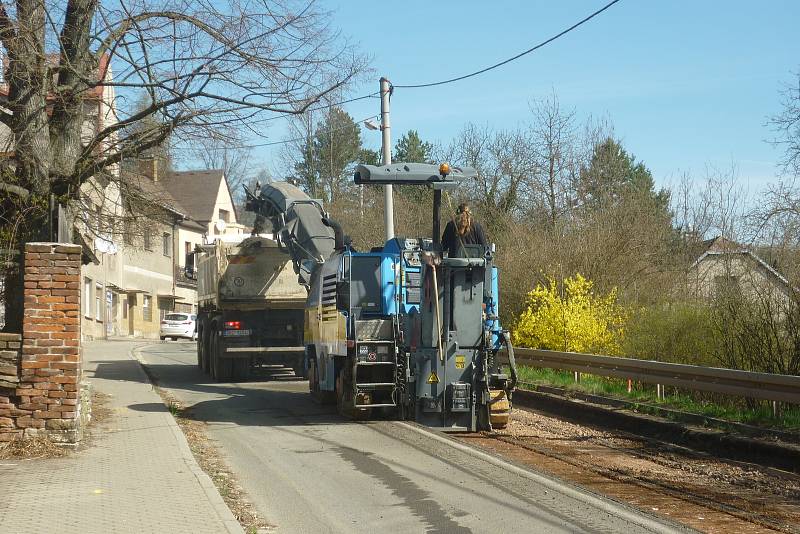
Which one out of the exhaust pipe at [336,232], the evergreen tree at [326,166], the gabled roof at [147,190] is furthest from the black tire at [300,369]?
the evergreen tree at [326,166]

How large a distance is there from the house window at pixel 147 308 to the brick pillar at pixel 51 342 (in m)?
48.5

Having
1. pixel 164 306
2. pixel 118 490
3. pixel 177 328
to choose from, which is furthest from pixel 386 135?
pixel 164 306

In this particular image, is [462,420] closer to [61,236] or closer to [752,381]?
[752,381]

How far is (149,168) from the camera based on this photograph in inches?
635

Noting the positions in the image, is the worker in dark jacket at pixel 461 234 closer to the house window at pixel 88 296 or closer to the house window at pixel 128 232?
the house window at pixel 128 232

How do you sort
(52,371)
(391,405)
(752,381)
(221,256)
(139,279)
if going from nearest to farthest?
1. (52,371)
2. (752,381)
3. (391,405)
4. (221,256)
5. (139,279)

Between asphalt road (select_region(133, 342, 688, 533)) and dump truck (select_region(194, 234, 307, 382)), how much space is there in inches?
236

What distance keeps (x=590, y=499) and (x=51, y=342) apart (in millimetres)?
6300

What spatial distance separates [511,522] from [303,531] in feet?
5.56

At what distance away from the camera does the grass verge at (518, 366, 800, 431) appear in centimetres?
1270

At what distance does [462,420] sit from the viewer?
1285cm

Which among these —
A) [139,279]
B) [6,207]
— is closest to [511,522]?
[6,207]

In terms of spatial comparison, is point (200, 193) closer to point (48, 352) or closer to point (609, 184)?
point (609, 184)

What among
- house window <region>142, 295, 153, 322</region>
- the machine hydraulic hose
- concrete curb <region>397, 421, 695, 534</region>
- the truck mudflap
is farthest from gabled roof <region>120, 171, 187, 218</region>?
house window <region>142, 295, 153, 322</region>
